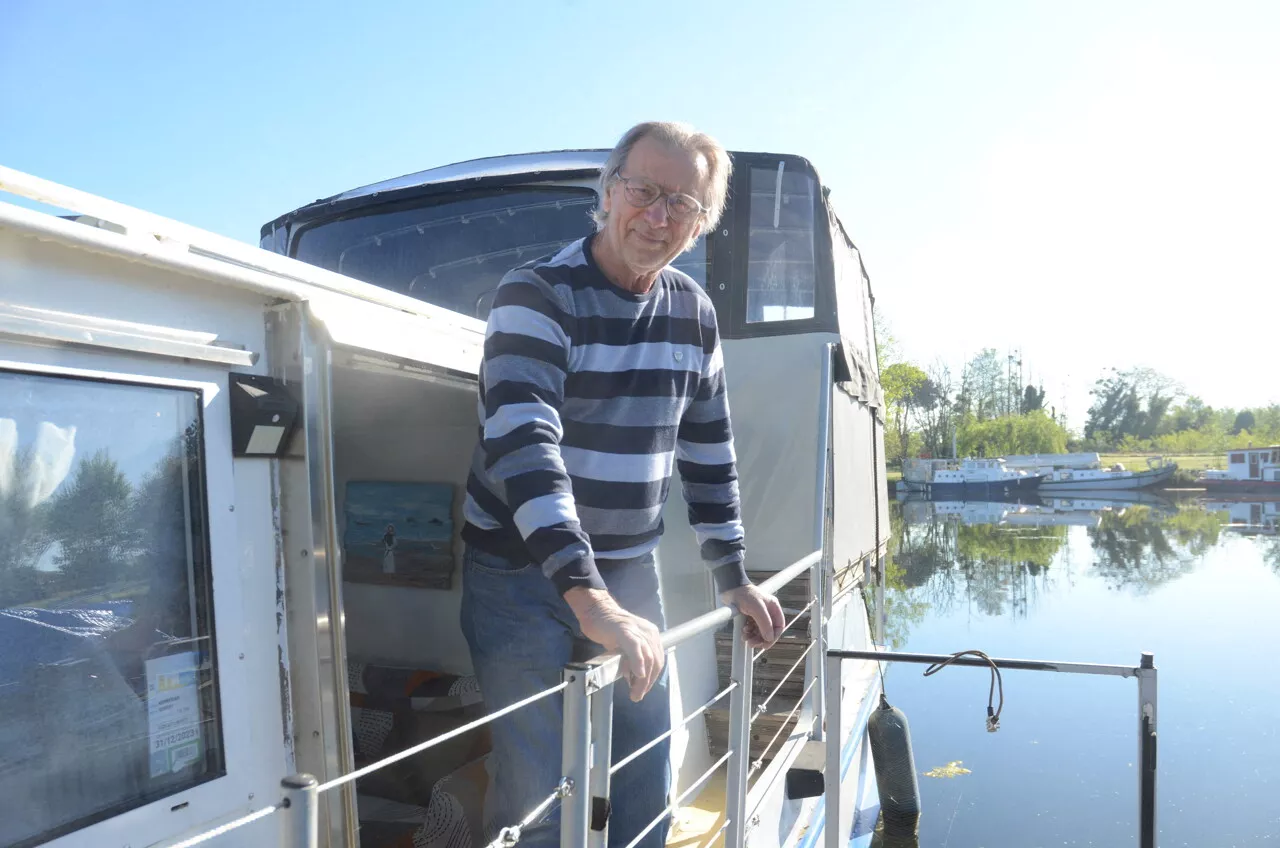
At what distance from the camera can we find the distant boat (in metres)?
52.5

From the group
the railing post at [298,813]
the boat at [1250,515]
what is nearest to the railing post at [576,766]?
the railing post at [298,813]

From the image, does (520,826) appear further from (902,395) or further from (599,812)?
(902,395)

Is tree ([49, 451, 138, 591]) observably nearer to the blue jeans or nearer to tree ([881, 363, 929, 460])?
the blue jeans

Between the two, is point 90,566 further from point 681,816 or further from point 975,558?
point 975,558

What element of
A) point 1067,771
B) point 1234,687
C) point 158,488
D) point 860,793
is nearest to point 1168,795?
point 1067,771

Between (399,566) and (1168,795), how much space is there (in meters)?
11.6

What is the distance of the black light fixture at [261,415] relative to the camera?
1.79m

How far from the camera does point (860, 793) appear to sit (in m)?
6.65

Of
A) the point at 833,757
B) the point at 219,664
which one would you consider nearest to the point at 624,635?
the point at 219,664

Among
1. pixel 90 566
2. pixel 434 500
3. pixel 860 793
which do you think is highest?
pixel 90 566

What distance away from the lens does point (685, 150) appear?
6.73ft

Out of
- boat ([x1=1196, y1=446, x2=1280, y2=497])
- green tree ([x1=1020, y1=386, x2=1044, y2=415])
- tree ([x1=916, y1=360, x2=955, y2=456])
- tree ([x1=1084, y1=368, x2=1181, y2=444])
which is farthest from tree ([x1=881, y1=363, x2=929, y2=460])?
tree ([x1=1084, y1=368, x2=1181, y2=444])

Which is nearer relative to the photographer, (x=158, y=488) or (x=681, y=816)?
(x=158, y=488)

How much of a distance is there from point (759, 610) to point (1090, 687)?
616 inches
